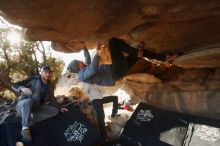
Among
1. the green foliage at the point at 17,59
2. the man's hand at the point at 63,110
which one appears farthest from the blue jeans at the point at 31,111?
the green foliage at the point at 17,59

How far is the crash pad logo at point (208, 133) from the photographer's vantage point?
6758 mm

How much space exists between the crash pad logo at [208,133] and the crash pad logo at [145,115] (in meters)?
1.40

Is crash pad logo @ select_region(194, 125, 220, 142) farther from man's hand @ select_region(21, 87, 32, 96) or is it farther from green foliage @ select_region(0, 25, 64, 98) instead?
green foliage @ select_region(0, 25, 64, 98)

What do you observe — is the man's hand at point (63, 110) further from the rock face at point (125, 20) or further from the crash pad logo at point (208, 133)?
the crash pad logo at point (208, 133)

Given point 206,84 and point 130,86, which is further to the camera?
point 130,86

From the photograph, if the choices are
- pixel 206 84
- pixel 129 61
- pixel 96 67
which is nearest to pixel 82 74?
pixel 96 67

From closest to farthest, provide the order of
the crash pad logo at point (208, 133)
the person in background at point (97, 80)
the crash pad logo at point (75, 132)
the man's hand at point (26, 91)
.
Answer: the crash pad logo at point (208, 133) < the man's hand at point (26, 91) < the crash pad logo at point (75, 132) < the person in background at point (97, 80)

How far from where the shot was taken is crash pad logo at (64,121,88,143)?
7793mm

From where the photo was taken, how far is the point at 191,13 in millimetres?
6555

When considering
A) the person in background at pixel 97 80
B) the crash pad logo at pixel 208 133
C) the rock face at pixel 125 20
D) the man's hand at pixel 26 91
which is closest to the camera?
the rock face at pixel 125 20

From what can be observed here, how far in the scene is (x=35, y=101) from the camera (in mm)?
7465

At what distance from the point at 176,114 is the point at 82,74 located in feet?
8.65

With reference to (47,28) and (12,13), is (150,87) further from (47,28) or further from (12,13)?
(12,13)

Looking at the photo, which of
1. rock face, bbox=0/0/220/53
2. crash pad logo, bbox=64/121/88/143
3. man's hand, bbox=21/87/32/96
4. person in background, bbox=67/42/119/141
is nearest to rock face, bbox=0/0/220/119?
rock face, bbox=0/0/220/53
